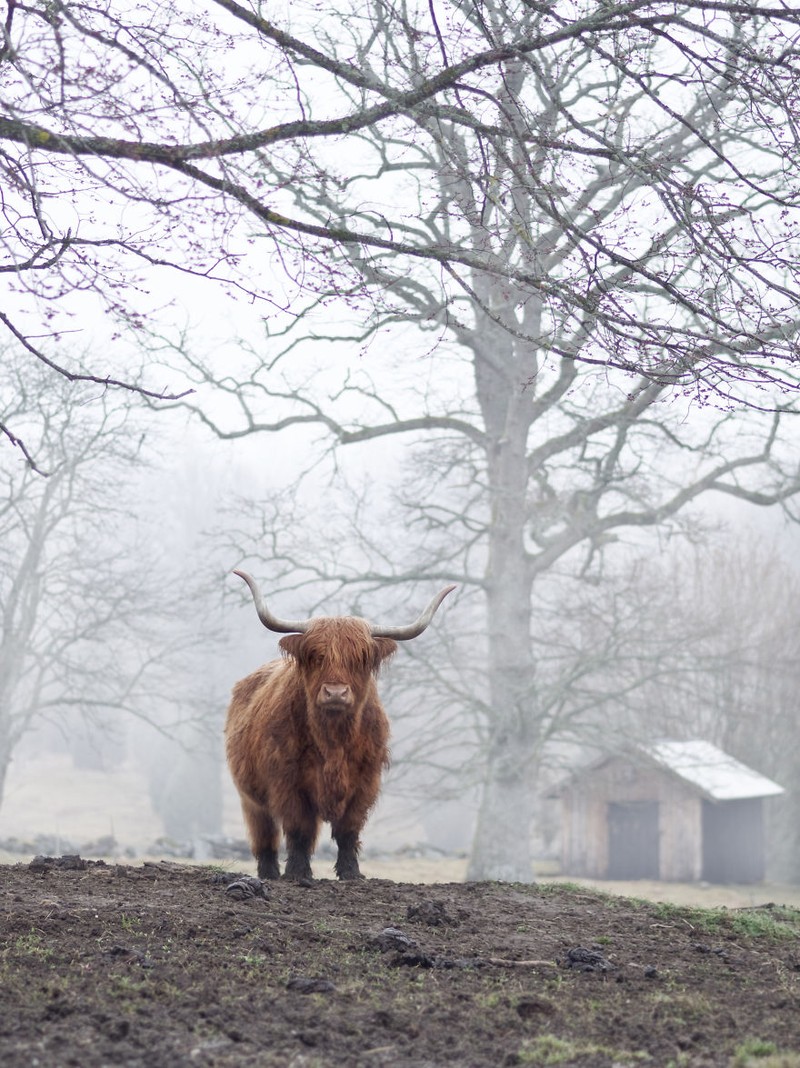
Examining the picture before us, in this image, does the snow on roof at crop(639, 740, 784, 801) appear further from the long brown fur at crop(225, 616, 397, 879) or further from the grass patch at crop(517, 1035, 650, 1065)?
the grass patch at crop(517, 1035, 650, 1065)

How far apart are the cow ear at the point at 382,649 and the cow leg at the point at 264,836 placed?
1.73 metres

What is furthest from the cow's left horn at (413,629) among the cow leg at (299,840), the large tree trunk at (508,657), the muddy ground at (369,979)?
the large tree trunk at (508,657)

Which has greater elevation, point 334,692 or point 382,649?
point 382,649

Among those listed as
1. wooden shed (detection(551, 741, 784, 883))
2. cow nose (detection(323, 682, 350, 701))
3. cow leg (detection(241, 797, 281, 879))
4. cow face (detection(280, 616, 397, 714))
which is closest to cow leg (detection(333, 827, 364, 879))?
cow leg (detection(241, 797, 281, 879))

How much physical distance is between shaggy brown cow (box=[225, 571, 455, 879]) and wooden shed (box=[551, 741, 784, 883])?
864 inches

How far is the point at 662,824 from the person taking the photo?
3039 centimetres

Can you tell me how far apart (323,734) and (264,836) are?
5.15 feet

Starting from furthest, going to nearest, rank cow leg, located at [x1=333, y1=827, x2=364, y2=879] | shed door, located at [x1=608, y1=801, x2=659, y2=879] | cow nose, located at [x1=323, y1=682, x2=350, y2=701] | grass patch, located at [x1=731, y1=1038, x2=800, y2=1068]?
shed door, located at [x1=608, y1=801, x2=659, y2=879] < cow leg, located at [x1=333, y1=827, x2=364, y2=879] < cow nose, located at [x1=323, y1=682, x2=350, y2=701] < grass patch, located at [x1=731, y1=1038, x2=800, y2=1068]

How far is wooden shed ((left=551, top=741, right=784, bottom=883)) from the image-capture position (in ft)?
98.6

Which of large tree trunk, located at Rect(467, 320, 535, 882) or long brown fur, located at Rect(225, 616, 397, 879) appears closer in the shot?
long brown fur, located at Rect(225, 616, 397, 879)

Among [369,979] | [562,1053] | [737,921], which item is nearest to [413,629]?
[737,921]

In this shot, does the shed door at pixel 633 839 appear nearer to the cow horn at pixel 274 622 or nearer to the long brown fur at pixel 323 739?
the long brown fur at pixel 323 739

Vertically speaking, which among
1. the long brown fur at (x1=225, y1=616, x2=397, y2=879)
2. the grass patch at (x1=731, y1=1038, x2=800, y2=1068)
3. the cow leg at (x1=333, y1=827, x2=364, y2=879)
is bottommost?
the grass patch at (x1=731, y1=1038, x2=800, y2=1068)

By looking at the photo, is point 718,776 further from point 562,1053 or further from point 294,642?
point 562,1053
